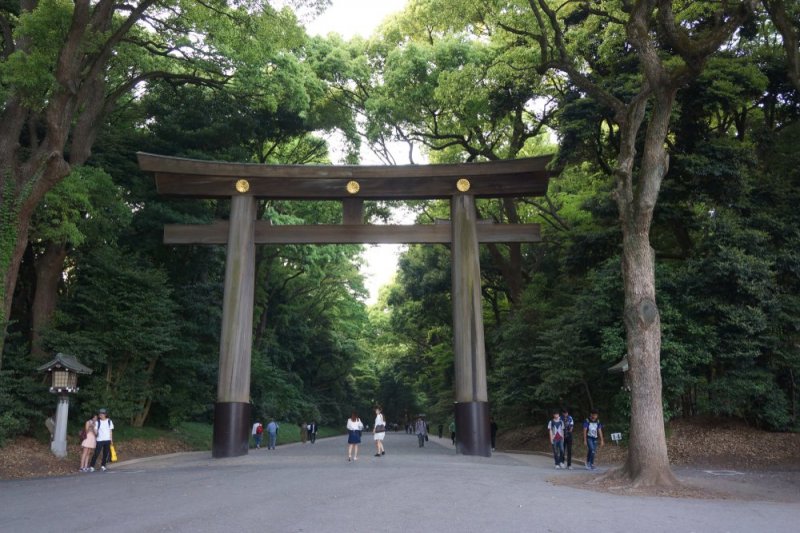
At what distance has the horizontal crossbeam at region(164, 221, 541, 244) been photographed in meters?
17.5

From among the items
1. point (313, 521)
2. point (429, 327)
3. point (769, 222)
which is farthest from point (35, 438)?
point (429, 327)

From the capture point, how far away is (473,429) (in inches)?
627

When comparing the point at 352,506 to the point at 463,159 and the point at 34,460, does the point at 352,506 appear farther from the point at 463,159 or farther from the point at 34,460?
the point at 463,159

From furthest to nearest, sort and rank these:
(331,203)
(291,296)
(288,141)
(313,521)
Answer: (291,296) → (331,203) → (288,141) → (313,521)

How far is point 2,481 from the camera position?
11.7m

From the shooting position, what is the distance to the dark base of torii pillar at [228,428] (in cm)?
1547

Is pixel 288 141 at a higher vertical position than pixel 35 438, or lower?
higher

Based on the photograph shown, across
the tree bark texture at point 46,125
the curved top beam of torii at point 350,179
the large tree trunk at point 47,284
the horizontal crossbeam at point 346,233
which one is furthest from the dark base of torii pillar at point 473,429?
the large tree trunk at point 47,284

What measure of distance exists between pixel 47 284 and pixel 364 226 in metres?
9.29

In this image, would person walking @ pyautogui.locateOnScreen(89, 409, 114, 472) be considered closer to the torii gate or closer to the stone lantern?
the stone lantern

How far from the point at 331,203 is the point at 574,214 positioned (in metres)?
11.4

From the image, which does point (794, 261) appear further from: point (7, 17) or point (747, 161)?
point (7, 17)

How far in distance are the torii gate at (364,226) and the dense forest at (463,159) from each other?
2266mm

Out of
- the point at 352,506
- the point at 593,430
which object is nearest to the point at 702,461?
the point at 593,430
